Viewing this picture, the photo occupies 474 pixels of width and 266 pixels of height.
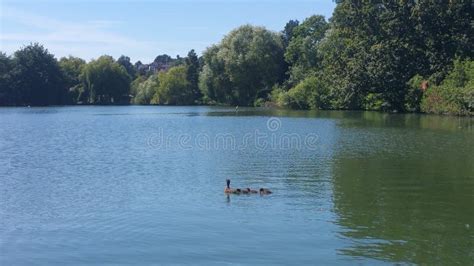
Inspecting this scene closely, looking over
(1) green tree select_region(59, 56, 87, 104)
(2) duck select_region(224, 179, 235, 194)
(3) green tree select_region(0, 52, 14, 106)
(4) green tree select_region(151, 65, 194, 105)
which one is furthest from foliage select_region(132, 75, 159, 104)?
(2) duck select_region(224, 179, 235, 194)

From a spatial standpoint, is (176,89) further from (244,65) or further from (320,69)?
(320,69)

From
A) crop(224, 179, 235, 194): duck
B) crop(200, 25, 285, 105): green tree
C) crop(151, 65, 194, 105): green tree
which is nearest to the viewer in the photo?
crop(224, 179, 235, 194): duck

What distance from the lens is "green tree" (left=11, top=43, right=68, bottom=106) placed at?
115312mm

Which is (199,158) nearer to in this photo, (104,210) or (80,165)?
(80,165)

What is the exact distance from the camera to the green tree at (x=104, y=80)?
120625 millimetres

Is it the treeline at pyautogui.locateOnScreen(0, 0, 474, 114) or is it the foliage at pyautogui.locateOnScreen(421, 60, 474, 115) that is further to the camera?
the treeline at pyautogui.locateOnScreen(0, 0, 474, 114)

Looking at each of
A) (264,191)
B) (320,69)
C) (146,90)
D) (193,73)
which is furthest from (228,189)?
(146,90)

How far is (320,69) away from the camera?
85.2 meters

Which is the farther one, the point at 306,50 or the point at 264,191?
the point at 306,50

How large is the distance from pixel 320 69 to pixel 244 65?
12982mm

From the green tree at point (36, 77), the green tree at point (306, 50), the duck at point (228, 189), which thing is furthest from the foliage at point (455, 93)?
the green tree at point (36, 77)

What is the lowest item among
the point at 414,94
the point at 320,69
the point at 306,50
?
the point at 414,94

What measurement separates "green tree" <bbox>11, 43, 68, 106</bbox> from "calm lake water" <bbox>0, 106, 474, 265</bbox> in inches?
3307

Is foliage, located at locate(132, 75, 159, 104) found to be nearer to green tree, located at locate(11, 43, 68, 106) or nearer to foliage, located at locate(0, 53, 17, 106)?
green tree, located at locate(11, 43, 68, 106)
